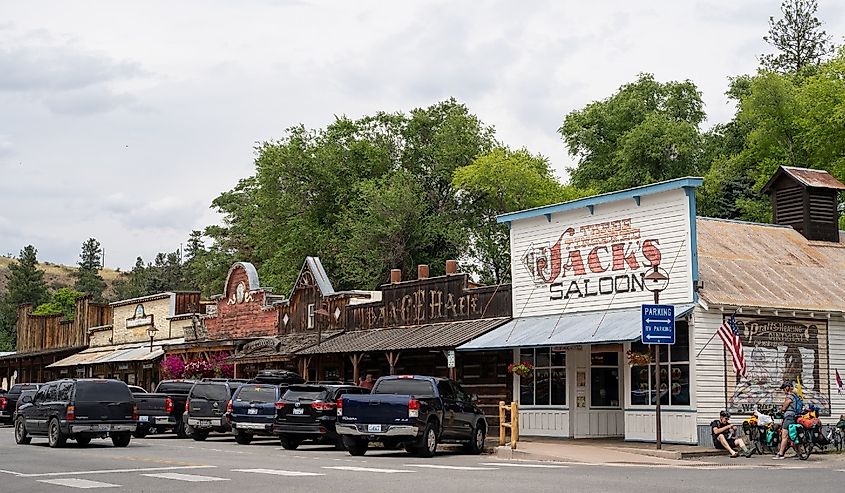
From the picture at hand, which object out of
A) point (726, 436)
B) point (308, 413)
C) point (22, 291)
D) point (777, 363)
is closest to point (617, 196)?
point (777, 363)

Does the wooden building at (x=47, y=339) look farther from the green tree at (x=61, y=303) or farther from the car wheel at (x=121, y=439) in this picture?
the car wheel at (x=121, y=439)

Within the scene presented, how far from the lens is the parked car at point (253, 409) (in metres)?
28.6

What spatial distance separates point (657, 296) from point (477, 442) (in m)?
5.30

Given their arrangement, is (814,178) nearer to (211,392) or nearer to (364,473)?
(211,392)

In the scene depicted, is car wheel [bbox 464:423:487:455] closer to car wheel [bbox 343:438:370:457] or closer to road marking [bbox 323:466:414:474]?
car wheel [bbox 343:438:370:457]

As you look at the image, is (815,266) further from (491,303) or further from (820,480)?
(820,480)

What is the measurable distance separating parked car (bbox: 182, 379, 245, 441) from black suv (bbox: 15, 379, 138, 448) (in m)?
4.19

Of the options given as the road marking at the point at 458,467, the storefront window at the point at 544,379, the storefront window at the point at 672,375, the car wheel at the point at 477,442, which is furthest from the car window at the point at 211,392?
the road marking at the point at 458,467

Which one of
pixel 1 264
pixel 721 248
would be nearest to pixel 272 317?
pixel 721 248

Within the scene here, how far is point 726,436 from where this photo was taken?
24.2m

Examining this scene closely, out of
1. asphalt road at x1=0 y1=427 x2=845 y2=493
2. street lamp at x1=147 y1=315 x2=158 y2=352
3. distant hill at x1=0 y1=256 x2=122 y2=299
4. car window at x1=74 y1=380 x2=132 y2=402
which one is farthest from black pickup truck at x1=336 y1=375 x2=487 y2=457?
distant hill at x1=0 y1=256 x2=122 y2=299

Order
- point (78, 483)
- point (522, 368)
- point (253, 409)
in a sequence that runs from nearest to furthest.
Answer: point (78, 483)
point (253, 409)
point (522, 368)

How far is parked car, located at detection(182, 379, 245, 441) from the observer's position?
3125 cm

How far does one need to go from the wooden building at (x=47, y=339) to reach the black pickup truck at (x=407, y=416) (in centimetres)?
3844
